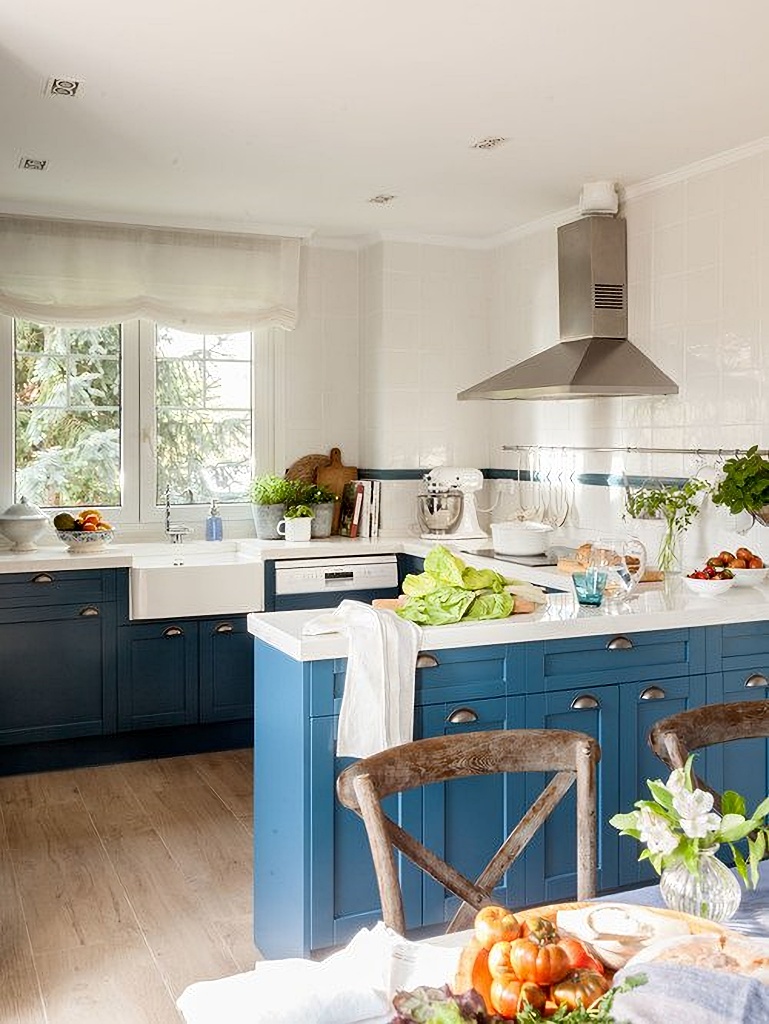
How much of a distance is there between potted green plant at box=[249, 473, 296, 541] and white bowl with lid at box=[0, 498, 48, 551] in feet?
3.36

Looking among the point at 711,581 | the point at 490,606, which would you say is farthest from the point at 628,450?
the point at 490,606

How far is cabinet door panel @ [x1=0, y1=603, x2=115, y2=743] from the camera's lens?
455 cm

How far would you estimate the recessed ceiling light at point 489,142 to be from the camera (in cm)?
390

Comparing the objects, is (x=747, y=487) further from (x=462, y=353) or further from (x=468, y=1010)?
(x=468, y=1010)

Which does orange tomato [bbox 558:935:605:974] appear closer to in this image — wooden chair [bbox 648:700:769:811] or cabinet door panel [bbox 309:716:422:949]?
wooden chair [bbox 648:700:769:811]

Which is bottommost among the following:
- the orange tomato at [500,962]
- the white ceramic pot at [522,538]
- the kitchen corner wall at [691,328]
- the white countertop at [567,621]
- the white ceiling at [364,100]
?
the orange tomato at [500,962]

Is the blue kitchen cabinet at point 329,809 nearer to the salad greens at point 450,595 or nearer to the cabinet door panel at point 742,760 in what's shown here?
the salad greens at point 450,595

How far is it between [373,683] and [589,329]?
247cm

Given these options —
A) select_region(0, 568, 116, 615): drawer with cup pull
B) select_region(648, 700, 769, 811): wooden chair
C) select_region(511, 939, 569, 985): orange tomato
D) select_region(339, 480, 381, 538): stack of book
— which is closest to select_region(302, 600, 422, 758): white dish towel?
select_region(648, 700, 769, 811): wooden chair

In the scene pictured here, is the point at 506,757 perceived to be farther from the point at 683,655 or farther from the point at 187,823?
the point at 187,823

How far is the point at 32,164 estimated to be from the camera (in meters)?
4.30

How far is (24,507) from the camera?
4.86 meters

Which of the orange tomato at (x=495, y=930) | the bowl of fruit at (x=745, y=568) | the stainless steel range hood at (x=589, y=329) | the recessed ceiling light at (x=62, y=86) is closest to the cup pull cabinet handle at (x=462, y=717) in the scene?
the bowl of fruit at (x=745, y=568)

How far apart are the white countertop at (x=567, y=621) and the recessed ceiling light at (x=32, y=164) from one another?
223 centimetres
